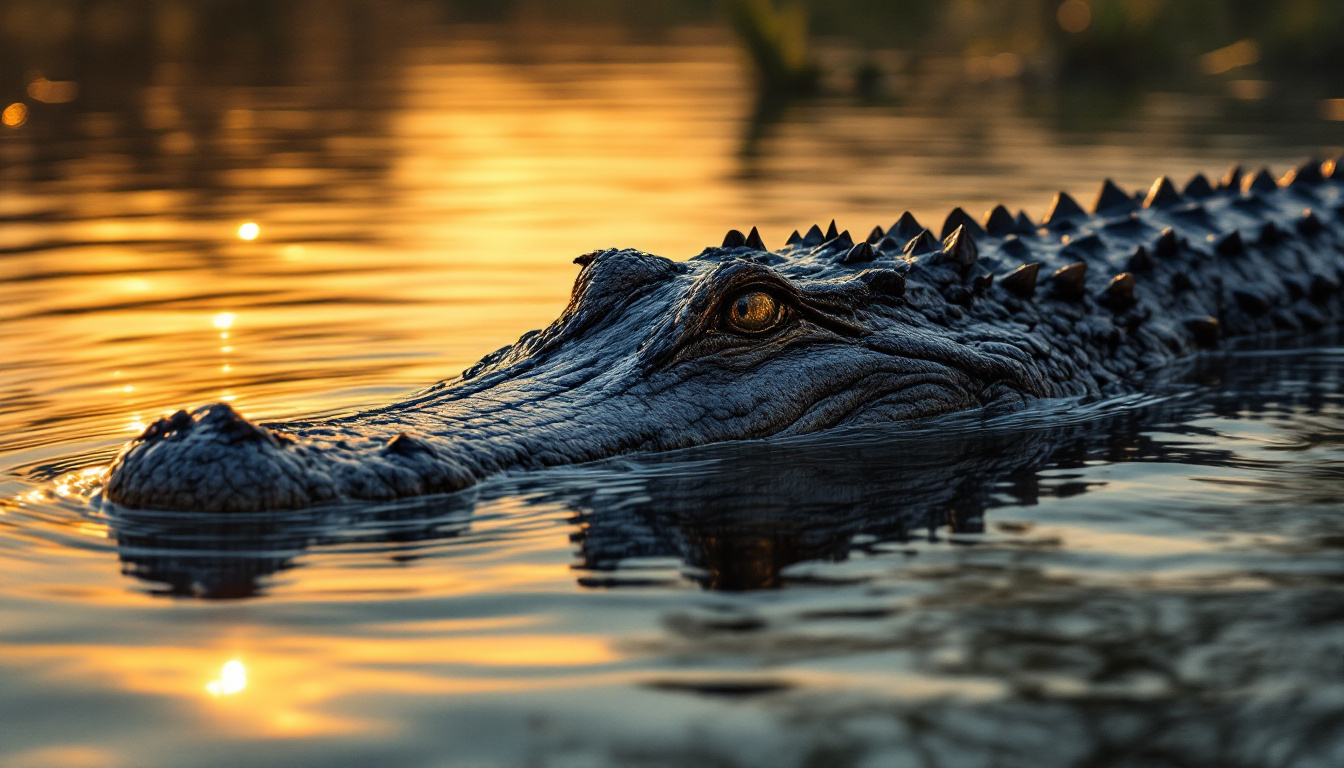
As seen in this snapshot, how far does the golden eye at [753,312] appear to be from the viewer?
17.5 feet

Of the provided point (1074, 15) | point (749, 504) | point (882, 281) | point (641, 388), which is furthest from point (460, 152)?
point (1074, 15)

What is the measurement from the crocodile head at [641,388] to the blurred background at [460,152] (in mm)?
1122

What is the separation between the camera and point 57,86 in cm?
2028

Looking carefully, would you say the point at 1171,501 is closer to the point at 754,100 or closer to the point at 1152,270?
the point at 1152,270

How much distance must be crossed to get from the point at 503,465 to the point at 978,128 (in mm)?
12846

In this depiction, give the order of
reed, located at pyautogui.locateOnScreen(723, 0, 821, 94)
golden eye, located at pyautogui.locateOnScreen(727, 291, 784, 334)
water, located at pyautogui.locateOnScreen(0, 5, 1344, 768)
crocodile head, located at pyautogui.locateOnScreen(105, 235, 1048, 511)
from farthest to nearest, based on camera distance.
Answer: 1. reed, located at pyautogui.locateOnScreen(723, 0, 821, 94)
2. golden eye, located at pyautogui.locateOnScreen(727, 291, 784, 334)
3. crocodile head, located at pyautogui.locateOnScreen(105, 235, 1048, 511)
4. water, located at pyautogui.locateOnScreen(0, 5, 1344, 768)

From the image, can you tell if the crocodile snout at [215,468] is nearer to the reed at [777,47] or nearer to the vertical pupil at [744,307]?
the vertical pupil at [744,307]

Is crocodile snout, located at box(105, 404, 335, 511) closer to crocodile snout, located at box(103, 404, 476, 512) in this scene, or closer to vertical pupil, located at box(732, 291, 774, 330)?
crocodile snout, located at box(103, 404, 476, 512)

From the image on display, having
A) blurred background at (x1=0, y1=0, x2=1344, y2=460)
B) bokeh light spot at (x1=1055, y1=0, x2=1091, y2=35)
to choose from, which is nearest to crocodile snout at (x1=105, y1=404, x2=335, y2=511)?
blurred background at (x1=0, y1=0, x2=1344, y2=460)

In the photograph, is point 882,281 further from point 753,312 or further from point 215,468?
point 215,468

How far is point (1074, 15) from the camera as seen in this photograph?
24422 mm

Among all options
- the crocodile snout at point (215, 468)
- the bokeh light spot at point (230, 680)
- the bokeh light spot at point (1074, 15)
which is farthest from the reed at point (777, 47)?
the bokeh light spot at point (230, 680)

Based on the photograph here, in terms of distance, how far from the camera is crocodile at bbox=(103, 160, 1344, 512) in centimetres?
420

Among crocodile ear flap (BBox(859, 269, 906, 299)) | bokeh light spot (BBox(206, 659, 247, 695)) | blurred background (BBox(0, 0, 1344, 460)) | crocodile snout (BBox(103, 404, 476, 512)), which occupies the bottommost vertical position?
bokeh light spot (BBox(206, 659, 247, 695))
